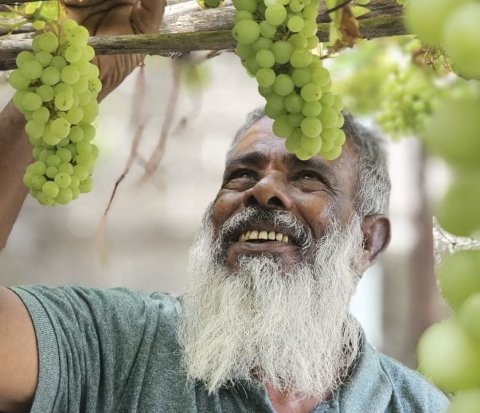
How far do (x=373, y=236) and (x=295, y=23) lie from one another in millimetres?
1359

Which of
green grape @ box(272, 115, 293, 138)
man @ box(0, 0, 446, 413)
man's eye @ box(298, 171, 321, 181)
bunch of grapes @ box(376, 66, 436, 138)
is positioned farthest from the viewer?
bunch of grapes @ box(376, 66, 436, 138)

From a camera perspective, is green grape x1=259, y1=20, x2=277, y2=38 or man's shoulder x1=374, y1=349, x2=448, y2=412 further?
man's shoulder x1=374, y1=349, x2=448, y2=412

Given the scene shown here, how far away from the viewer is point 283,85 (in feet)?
3.06

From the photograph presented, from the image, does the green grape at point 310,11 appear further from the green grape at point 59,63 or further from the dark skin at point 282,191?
the dark skin at point 282,191

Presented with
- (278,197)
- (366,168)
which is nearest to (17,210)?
(278,197)

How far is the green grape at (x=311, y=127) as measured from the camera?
0.96 metres

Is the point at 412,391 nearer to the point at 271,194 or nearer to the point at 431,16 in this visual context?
the point at 271,194

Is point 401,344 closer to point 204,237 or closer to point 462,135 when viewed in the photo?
point 204,237

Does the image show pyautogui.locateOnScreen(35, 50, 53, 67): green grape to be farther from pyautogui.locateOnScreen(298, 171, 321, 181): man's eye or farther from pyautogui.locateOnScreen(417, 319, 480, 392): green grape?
pyautogui.locateOnScreen(298, 171, 321, 181): man's eye

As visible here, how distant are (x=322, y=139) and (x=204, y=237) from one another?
107cm

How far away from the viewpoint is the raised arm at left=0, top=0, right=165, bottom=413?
1.40 m

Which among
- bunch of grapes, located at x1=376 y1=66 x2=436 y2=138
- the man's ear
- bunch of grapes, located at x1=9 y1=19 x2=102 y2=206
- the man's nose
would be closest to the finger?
bunch of grapes, located at x1=9 y1=19 x2=102 y2=206

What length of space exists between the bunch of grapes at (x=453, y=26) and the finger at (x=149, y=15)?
2.42ft

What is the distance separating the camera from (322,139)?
101 centimetres
